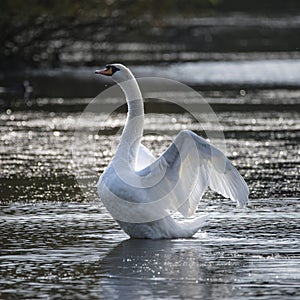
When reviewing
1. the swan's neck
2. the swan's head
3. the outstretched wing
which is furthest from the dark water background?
the swan's head

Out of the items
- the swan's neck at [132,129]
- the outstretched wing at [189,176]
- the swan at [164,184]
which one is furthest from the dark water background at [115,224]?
the swan's neck at [132,129]

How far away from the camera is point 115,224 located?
12484mm

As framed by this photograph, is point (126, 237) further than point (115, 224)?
No

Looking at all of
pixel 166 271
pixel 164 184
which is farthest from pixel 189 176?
pixel 166 271

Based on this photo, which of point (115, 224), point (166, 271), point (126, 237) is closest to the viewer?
point (166, 271)

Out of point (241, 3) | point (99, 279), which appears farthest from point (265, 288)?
point (241, 3)

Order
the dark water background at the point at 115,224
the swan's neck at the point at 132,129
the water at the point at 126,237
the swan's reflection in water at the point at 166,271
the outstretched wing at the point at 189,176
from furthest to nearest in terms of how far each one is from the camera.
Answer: the swan's neck at the point at 132,129
the outstretched wing at the point at 189,176
the dark water background at the point at 115,224
the water at the point at 126,237
the swan's reflection in water at the point at 166,271

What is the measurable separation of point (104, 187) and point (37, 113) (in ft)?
41.8

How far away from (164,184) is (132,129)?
2.52 feet

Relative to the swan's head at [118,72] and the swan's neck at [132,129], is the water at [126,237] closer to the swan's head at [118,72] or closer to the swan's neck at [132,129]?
the swan's neck at [132,129]

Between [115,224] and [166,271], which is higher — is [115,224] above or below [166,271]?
above

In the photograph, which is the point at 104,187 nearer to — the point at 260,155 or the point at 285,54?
the point at 260,155

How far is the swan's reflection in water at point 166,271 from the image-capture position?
30.1ft

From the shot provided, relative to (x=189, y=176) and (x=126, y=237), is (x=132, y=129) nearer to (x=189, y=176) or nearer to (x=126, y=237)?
(x=189, y=176)
